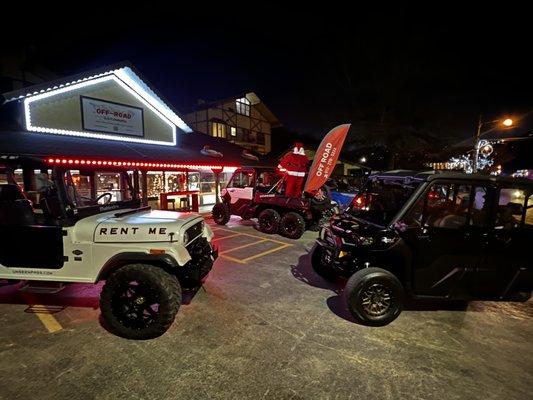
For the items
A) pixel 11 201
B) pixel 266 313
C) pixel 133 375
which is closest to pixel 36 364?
pixel 133 375

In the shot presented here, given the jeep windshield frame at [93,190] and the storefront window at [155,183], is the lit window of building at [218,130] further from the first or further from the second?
the jeep windshield frame at [93,190]

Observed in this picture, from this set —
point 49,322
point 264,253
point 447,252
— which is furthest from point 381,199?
point 49,322

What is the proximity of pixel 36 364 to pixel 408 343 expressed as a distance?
4568 mm

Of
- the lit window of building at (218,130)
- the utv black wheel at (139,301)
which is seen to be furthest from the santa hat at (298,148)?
the lit window of building at (218,130)

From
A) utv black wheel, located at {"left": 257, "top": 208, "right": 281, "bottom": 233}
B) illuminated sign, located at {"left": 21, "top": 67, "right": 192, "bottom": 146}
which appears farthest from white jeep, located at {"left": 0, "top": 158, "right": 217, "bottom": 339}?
illuminated sign, located at {"left": 21, "top": 67, "right": 192, "bottom": 146}

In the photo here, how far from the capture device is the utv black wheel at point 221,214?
11.6m

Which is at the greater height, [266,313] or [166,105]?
[166,105]

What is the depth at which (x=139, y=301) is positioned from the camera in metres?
A: 3.71

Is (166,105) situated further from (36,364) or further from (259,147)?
(259,147)

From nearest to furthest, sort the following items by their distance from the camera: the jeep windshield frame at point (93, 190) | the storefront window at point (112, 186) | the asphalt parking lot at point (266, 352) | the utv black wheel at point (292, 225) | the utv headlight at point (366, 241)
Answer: the asphalt parking lot at point (266, 352)
the jeep windshield frame at point (93, 190)
the utv headlight at point (366, 241)
the storefront window at point (112, 186)
the utv black wheel at point (292, 225)

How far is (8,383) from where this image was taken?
9.64 feet

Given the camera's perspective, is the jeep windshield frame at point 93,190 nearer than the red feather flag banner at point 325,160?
Yes

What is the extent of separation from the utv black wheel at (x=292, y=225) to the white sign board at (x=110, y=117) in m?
8.33

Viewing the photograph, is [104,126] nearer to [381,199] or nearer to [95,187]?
[95,187]
